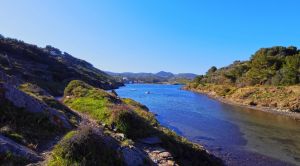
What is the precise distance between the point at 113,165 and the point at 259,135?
26.8m

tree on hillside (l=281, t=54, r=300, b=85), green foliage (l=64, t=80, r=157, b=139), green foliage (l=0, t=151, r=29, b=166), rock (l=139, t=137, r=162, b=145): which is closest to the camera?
green foliage (l=0, t=151, r=29, b=166)

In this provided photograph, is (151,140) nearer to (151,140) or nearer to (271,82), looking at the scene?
(151,140)

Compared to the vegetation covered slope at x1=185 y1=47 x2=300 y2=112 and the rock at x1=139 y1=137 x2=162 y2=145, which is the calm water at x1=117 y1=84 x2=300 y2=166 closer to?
the rock at x1=139 y1=137 x2=162 y2=145

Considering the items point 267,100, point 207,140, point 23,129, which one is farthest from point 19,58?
point 23,129

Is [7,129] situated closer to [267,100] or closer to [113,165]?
[113,165]

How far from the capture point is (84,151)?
39.2 feet

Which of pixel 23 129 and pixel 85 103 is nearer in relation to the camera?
pixel 23 129

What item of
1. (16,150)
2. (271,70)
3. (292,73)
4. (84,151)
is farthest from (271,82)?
(16,150)

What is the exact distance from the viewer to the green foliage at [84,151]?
11438 millimetres

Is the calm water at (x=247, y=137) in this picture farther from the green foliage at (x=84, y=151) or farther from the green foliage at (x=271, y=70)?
the green foliage at (x=271, y=70)

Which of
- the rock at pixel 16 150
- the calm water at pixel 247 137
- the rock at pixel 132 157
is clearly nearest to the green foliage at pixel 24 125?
the rock at pixel 16 150

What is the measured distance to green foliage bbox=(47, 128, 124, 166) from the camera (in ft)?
37.5

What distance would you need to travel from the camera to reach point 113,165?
494 inches

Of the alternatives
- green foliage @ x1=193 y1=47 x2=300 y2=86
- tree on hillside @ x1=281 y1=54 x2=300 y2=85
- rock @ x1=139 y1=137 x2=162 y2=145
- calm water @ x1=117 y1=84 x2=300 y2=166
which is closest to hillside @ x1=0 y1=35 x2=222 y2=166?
rock @ x1=139 y1=137 x2=162 y2=145
